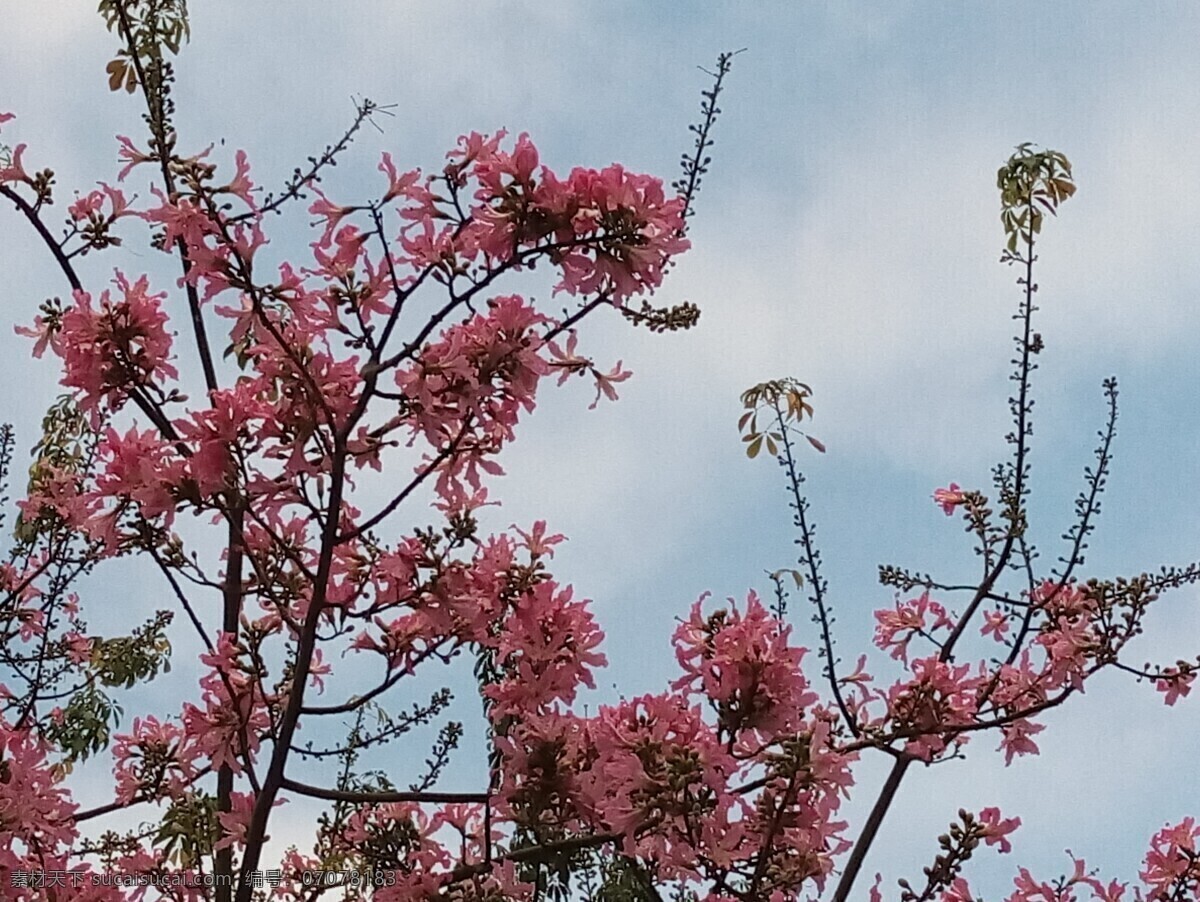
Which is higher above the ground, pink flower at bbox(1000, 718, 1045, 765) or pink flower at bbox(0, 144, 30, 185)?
pink flower at bbox(0, 144, 30, 185)

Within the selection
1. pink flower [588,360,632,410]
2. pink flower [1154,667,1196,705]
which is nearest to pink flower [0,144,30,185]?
pink flower [588,360,632,410]

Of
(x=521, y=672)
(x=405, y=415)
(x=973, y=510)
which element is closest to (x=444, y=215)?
(x=405, y=415)

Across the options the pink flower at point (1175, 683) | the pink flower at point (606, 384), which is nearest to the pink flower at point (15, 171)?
the pink flower at point (606, 384)

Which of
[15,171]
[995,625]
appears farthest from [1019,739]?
[15,171]

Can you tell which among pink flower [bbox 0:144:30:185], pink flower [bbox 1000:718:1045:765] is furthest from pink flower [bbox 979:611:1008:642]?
pink flower [bbox 0:144:30:185]

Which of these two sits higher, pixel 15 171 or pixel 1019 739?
pixel 15 171

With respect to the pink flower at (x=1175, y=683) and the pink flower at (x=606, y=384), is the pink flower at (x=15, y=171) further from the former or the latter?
the pink flower at (x=1175, y=683)

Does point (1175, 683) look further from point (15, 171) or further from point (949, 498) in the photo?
point (15, 171)

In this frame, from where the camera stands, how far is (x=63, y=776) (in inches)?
148

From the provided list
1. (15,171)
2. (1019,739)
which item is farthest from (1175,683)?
(15,171)

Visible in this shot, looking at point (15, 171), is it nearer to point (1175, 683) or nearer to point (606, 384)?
point (606, 384)

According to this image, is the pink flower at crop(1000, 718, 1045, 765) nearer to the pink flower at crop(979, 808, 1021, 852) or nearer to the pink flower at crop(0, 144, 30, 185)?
the pink flower at crop(979, 808, 1021, 852)

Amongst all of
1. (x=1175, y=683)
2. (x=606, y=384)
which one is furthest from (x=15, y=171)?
(x=1175, y=683)

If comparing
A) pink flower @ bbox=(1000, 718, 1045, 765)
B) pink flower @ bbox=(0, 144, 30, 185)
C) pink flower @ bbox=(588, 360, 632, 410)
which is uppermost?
pink flower @ bbox=(0, 144, 30, 185)
